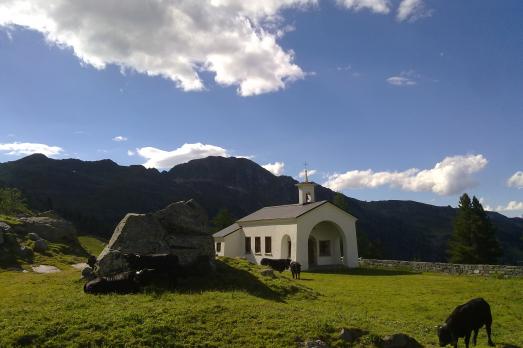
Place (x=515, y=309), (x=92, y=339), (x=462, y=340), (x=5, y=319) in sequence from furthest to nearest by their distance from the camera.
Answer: (x=515, y=309), (x=462, y=340), (x=5, y=319), (x=92, y=339)

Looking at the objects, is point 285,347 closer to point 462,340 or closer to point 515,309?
point 462,340

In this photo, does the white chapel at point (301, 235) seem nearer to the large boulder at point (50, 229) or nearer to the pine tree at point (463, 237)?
the large boulder at point (50, 229)

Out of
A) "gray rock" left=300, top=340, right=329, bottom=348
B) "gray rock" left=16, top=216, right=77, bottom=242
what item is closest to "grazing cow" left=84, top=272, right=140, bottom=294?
"gray rock" left=300, top=340, right=329, bottom=348

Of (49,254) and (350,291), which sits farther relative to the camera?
(49,254)

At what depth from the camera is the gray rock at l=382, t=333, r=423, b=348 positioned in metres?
11.4

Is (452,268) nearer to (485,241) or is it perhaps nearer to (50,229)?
(485,241)

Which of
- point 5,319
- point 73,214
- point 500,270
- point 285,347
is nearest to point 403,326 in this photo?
point 285,347

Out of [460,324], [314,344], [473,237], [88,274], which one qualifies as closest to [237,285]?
[88,274]

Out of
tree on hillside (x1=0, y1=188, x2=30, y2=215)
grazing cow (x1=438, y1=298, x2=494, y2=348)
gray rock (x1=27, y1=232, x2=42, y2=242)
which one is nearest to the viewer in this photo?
grazing cow (x1=438, y1=298, x2=494, y2=348)

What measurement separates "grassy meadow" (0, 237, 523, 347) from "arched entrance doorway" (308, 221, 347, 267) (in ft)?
75.9

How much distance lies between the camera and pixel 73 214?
123625 mm

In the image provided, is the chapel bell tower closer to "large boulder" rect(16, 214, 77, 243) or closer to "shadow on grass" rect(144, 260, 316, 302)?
"large boulder" rect(16, 214, 77, 243)

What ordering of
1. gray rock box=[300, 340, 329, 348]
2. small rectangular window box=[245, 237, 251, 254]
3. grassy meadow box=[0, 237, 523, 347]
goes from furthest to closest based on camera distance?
1. small rectangular window box=[245, 237, 251, 254]
2. gray rock box=[300, 340, 329, 348]
3. grassy meadow box=[0, 237, 523, 347]

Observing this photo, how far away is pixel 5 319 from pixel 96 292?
15.2 ft
